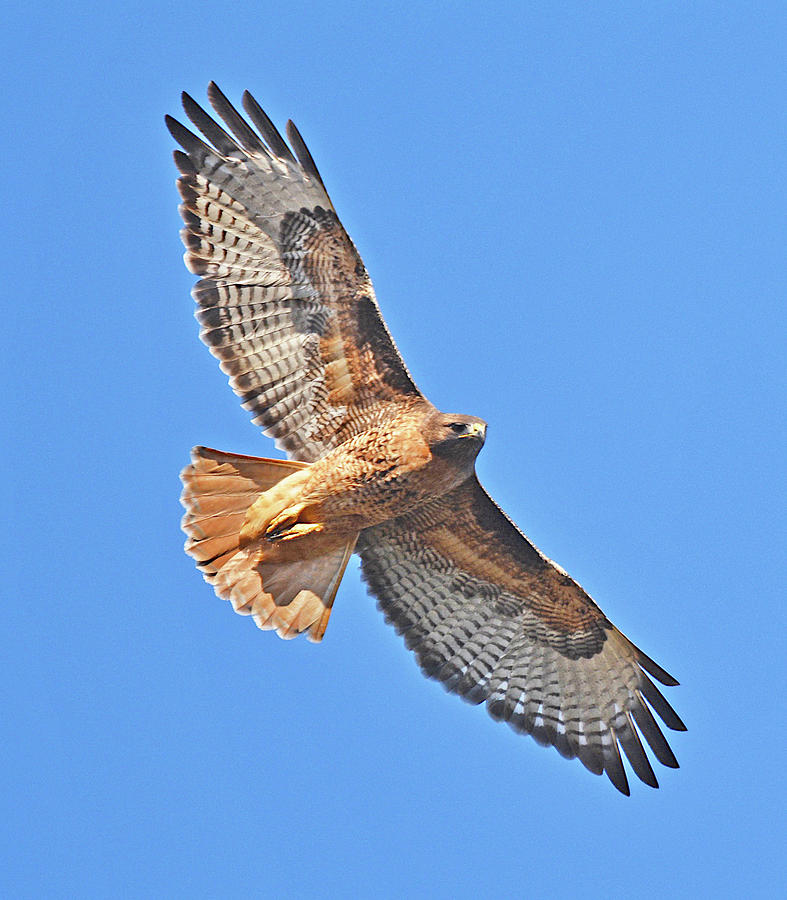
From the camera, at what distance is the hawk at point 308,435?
11531 millimetres

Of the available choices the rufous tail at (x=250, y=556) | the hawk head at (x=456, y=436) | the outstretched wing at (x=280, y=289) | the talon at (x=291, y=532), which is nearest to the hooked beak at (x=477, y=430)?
the hawk head at (x=456, y=436)

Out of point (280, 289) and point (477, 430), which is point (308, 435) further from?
point (477, 430)

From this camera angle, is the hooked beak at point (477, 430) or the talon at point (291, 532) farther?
the talon at point (291, 532)

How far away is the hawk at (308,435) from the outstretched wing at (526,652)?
0.09 feet

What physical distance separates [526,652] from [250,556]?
252 cm

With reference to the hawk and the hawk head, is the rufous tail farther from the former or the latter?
the hawk head

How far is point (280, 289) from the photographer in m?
11.7

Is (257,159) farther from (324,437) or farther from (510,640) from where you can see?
(510,640)

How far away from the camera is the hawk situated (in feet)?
37.8

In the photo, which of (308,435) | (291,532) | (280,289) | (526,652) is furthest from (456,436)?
(526,652)

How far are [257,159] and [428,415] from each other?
227cm

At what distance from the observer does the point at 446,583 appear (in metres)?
12.7

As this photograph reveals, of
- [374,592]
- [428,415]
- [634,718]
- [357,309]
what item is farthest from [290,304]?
[634,718]

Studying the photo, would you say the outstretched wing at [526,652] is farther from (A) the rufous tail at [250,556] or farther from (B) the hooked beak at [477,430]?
(B) the hooked beak at [477,430]
